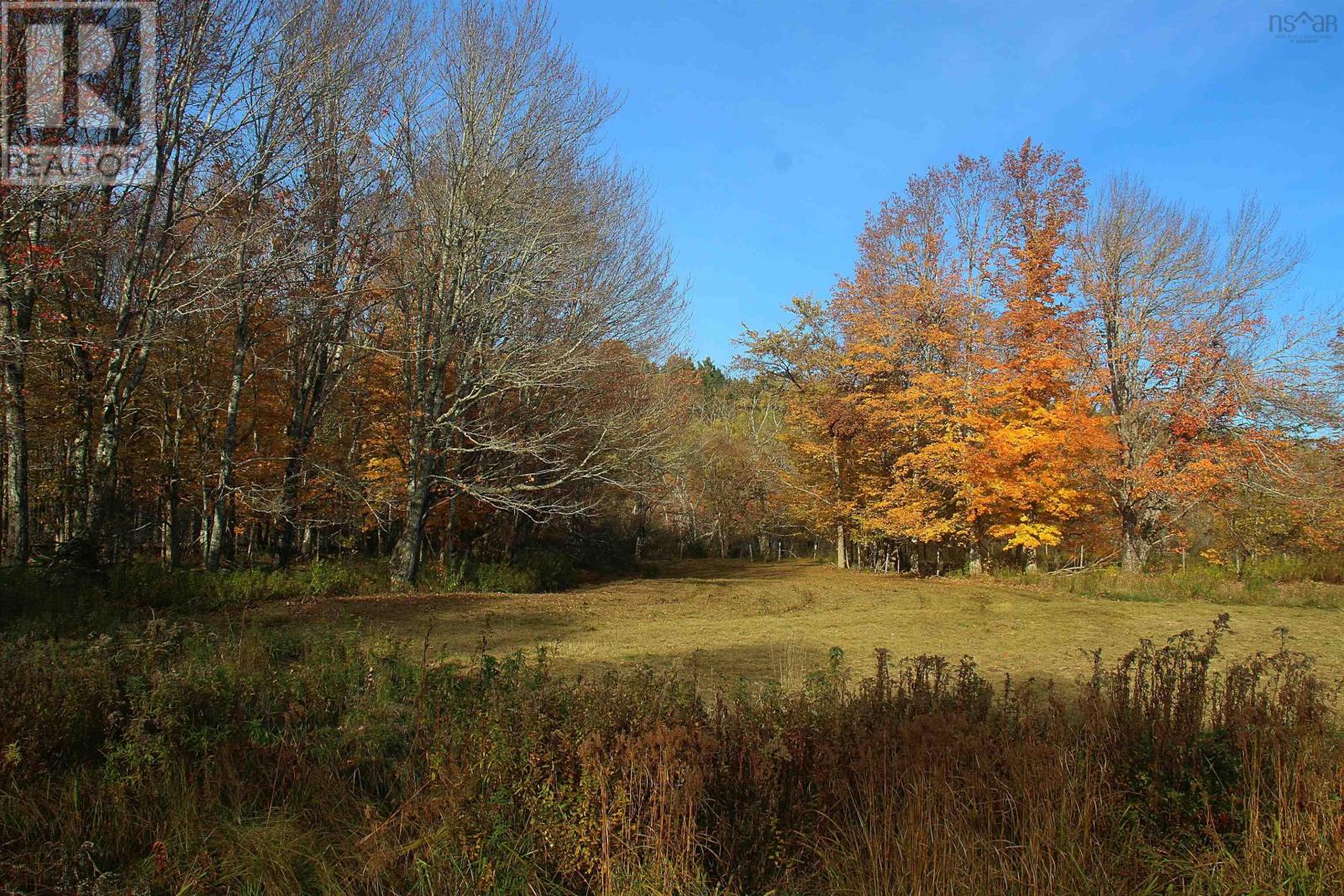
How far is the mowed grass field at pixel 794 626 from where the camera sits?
813 centimetres

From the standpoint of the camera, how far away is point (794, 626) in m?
11.4

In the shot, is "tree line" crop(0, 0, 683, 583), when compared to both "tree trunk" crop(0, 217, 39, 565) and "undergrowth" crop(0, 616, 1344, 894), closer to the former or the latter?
"tree trunk" crop(0, 217, 39, 565)

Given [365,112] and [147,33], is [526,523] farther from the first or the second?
[147,33]

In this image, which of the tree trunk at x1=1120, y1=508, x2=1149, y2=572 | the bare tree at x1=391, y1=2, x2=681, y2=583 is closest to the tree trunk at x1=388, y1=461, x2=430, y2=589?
the bare tree at x1=391, y1=2, x2=681, y2=583

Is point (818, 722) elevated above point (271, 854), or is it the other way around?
point (818, 722)

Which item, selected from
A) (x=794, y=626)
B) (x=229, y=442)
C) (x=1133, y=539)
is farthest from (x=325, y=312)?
(x=1133, y=539)

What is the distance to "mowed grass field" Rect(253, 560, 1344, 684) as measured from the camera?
8.13m

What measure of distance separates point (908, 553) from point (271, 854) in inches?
1025

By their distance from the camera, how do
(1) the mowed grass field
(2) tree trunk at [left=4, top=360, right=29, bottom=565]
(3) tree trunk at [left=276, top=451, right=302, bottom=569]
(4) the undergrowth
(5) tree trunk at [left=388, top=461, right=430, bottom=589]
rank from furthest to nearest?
(5) tree trunk at [left=388, top=461, right=430, bottom=589], (3) tree trunk at [left=276, top=451, right=302, bottom=569], (2) tree trunk at [left=4, top=360, right=29, bottom=565], (1) the mowed grass field, (4) the undergrowth

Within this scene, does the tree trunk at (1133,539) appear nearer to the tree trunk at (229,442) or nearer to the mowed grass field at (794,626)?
the mowed grass field at (794,626)

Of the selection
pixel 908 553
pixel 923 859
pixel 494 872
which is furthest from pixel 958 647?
pixel 908 553

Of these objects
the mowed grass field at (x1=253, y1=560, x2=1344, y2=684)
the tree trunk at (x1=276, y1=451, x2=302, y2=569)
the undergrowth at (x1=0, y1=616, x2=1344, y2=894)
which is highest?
the tree trunk at (x1=276, y1=451, x2=302, y2=569)

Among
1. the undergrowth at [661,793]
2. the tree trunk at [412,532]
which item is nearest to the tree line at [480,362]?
the tree trunk at [412,532]

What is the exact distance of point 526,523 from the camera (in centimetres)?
2200
